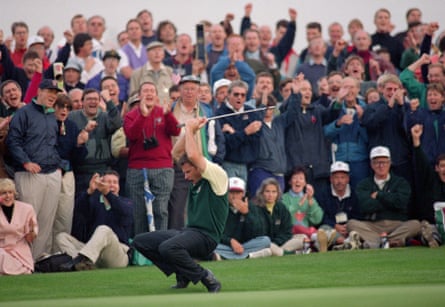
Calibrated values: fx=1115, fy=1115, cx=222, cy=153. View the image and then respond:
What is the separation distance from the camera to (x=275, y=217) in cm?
1648

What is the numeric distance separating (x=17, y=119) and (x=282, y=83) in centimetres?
529

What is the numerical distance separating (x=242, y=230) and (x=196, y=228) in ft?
14.8

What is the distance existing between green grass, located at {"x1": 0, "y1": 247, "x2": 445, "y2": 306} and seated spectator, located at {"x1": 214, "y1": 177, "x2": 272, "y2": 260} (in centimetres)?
52

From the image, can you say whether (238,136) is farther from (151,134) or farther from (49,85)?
(49,85)

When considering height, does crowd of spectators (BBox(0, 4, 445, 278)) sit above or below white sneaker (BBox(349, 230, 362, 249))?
above

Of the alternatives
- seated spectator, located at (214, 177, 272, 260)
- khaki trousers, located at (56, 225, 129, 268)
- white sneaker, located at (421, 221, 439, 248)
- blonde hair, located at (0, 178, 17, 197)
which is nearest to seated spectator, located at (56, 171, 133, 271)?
khaki trousers, located at (56, 225, 129, 268)

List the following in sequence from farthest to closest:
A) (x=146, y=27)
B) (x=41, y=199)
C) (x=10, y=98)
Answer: (x=146, y=27)
(x=10, y=98)
(x=41, y=199)

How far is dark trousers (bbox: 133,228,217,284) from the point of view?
1150 centimetres

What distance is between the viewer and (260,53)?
2089 centimetres

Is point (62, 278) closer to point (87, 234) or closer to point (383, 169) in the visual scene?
point (87, 234)

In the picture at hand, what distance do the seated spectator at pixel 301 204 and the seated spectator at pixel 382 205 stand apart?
63 cm

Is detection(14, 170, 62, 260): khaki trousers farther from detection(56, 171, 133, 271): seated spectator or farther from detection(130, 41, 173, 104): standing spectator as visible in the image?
detection(130, 41, 173, 104): standing spectator

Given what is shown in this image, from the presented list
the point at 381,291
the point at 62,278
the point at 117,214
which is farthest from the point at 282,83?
the point at 381,291

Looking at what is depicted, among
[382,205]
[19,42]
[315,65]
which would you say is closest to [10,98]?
[19,42]
